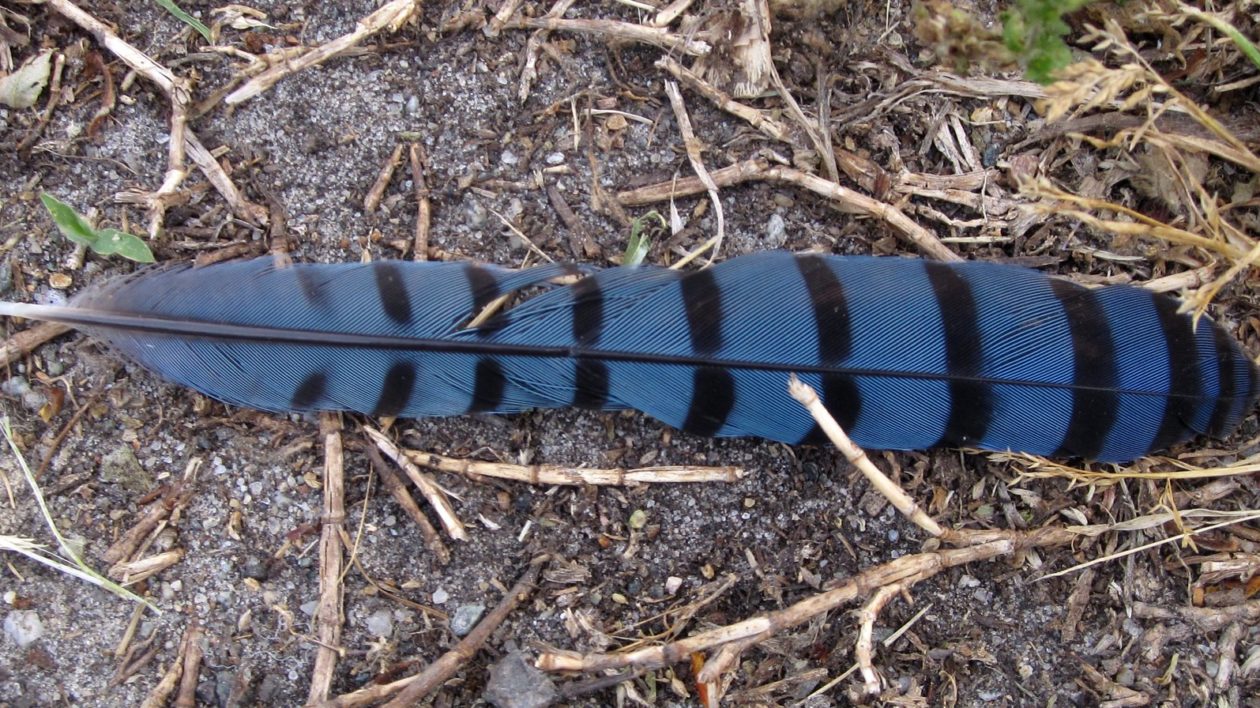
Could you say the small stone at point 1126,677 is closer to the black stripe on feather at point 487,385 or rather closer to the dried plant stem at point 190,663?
the black stripe on feather at point 487,385

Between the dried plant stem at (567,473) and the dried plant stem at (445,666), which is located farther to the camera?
the dried plant stem at (567,473)

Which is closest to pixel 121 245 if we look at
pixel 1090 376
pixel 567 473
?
pixel 567 473

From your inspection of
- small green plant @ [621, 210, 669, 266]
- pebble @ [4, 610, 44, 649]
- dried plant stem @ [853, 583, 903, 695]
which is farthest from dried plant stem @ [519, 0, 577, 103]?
pebble @ [4, 610, 44, 649]

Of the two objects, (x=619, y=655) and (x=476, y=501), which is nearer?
(x=619, y=655)

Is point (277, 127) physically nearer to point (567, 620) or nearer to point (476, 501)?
point (476, 501)

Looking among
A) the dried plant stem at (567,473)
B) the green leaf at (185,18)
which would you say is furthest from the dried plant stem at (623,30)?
the dried plant stem at (567,473)

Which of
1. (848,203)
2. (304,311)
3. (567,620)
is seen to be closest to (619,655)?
(567,620)

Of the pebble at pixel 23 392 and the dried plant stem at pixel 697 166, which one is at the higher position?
the dried plant stem at pixel 697 166
